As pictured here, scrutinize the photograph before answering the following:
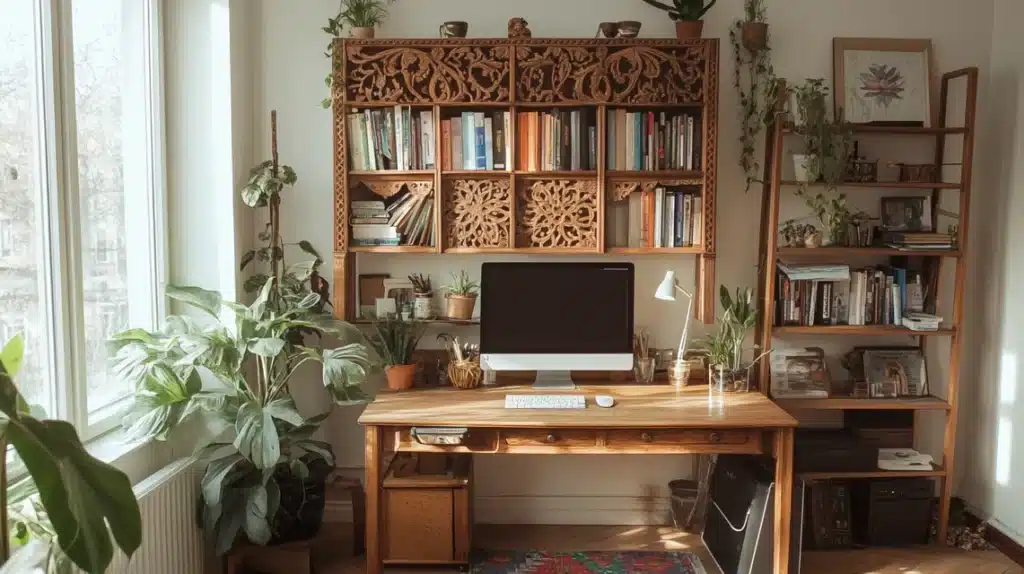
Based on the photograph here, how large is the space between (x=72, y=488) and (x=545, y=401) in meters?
1.91

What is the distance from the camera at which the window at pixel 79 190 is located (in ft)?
7.80

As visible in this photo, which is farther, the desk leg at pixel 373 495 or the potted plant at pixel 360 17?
the potted plant at pixel 360 17

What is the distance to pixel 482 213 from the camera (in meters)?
3.55

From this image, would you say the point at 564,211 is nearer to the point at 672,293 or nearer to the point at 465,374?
the point at 672,293

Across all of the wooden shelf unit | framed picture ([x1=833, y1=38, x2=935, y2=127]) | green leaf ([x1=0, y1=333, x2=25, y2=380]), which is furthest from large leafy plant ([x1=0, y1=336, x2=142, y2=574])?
framed picture ([x1=833, y1=38, x2=935, y2=127])

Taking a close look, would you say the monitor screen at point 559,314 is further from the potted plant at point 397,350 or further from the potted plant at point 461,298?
the potted plant at point 397,350

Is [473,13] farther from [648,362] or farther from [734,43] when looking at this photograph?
[648,362]

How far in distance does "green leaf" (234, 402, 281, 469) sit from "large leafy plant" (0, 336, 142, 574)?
1.16m

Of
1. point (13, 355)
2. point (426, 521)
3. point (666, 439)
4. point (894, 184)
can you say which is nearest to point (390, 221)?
point (426, 521)

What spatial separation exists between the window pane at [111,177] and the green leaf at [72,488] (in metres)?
1.18

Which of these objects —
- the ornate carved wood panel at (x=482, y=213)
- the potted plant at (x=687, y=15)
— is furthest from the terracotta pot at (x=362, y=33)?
the potted plant at (x=687, y=15)

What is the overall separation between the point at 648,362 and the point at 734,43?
1385 millimetres

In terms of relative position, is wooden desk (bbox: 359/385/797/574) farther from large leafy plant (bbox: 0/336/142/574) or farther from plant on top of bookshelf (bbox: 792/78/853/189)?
large leafy plant (bbox: 0/336/142/574)

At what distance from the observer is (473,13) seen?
365 centimetres
